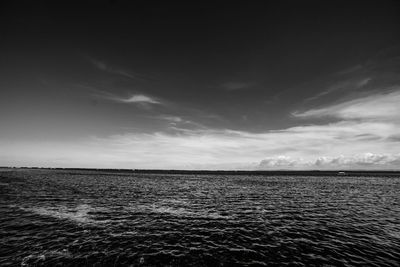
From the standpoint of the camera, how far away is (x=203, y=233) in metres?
23.0

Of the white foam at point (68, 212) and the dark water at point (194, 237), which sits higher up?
the white foam at point (68, 212)

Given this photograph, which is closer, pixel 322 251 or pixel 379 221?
pixel 322 251

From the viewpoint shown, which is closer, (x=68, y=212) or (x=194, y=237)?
(x=194, y=237)

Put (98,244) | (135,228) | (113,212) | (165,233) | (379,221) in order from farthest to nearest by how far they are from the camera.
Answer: (113,212) < (379,221) < (135,228) < (165,233) < (98,244)

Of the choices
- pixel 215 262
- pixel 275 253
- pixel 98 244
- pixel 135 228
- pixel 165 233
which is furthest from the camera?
pixel 135 228

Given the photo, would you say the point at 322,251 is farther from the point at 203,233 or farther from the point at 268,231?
the point at 203,233

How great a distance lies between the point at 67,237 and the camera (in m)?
20.8

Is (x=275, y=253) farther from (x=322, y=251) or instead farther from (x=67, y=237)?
(x=67, y=237)

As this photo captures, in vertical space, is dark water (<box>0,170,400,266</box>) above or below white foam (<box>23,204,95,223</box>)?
below

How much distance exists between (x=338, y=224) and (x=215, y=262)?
20.5m

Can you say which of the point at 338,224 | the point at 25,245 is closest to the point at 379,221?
the point at 338,224

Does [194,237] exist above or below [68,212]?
below

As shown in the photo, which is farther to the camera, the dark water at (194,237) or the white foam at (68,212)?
the white foam at (68,212)

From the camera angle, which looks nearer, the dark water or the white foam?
the dark water
